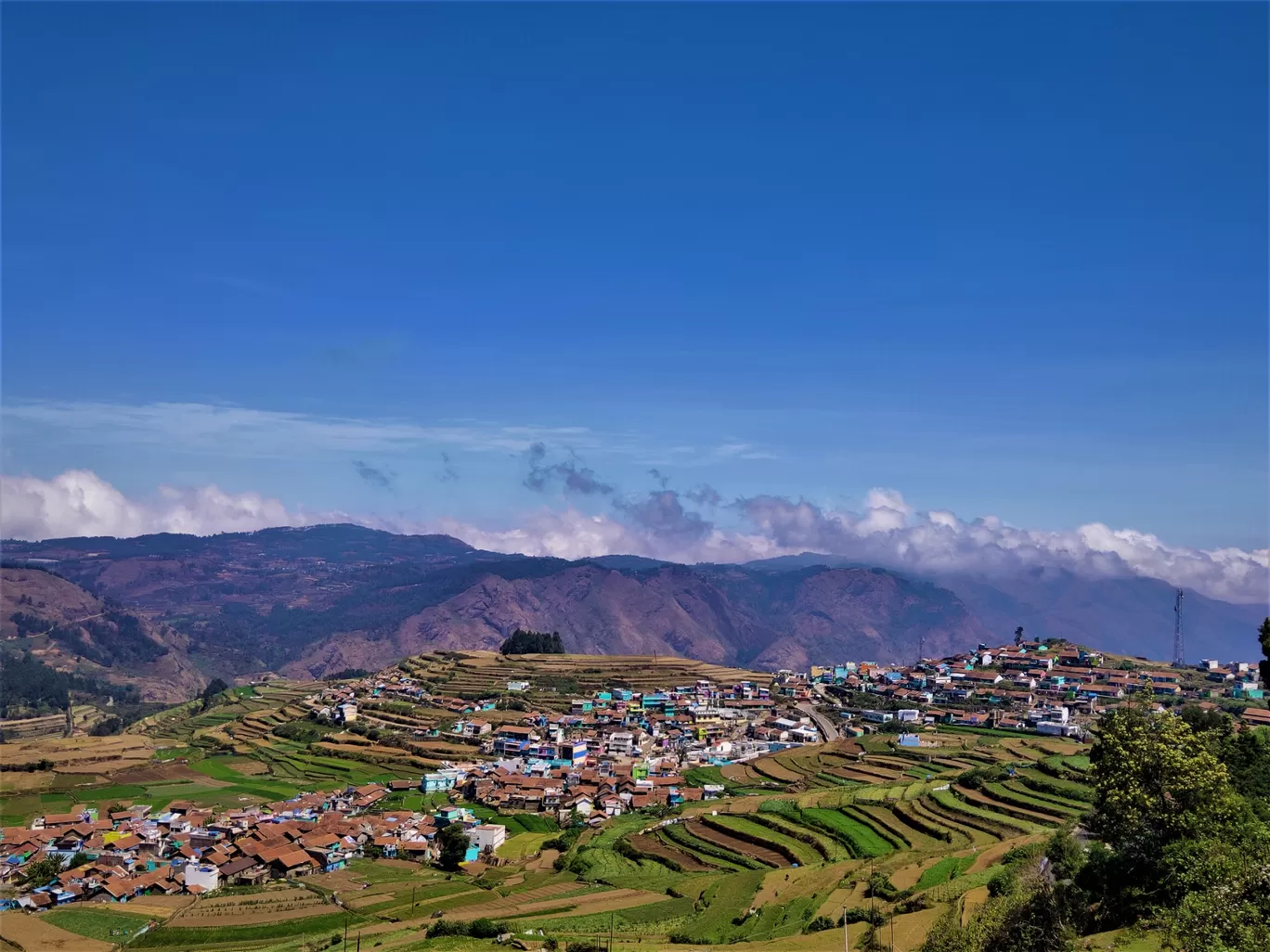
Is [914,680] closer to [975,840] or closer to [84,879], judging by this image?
[975,840]

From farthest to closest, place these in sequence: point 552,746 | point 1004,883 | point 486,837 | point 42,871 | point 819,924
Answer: point 552,746
point 486,837
point 42,871
point 819,924
point 1004,883

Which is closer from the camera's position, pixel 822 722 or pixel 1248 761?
pixel 1248 761

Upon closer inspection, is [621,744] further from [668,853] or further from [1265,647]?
[1265,647]

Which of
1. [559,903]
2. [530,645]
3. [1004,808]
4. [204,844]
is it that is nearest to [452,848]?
[559,903]

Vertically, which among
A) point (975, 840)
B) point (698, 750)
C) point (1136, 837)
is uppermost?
point (1136, 837)

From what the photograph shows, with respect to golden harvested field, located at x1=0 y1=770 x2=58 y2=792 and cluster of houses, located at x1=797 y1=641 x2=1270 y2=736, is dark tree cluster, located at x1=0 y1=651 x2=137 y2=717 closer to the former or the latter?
golden harvested field, located at x1=0 y1=770 x2=58 y2=792

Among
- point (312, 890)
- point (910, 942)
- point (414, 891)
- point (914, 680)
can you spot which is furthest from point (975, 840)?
point (914, 680)
